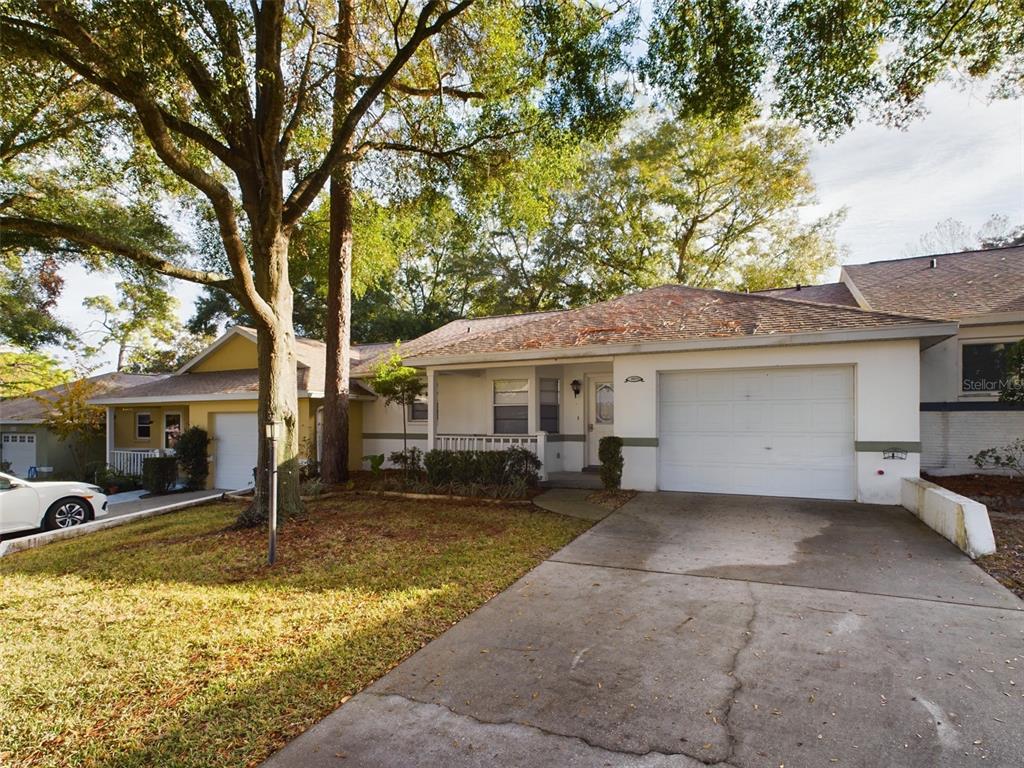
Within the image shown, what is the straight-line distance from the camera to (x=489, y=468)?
10.9m

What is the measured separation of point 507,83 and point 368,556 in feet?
27.2

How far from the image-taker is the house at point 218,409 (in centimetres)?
1477

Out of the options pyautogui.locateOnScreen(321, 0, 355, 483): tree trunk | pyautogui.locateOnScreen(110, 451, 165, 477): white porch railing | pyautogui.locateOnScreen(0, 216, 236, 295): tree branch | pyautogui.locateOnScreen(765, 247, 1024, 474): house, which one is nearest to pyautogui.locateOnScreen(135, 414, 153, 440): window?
pyautogui.locateOnScreen(110, 451, 165, 477): white porch railing

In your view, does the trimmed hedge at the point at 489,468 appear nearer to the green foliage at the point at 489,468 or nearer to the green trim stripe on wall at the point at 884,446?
the green foliage at the point at 489,468

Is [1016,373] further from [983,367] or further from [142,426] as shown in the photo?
[142,426]

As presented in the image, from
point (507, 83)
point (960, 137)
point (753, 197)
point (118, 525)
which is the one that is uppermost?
point (753, 197)

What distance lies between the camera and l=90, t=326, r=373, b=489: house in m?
14.8

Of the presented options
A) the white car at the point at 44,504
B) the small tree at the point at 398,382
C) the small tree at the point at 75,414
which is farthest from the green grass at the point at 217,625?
the small tree at the point at 75,414

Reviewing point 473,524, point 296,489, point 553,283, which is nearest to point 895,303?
point 473,524

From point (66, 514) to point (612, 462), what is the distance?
402 inches

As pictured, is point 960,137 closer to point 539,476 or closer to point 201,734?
point 539,476

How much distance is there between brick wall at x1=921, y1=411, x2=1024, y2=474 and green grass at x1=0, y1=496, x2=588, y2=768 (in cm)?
773

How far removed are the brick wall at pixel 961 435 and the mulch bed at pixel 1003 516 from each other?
43cm

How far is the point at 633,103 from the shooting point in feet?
28.7
